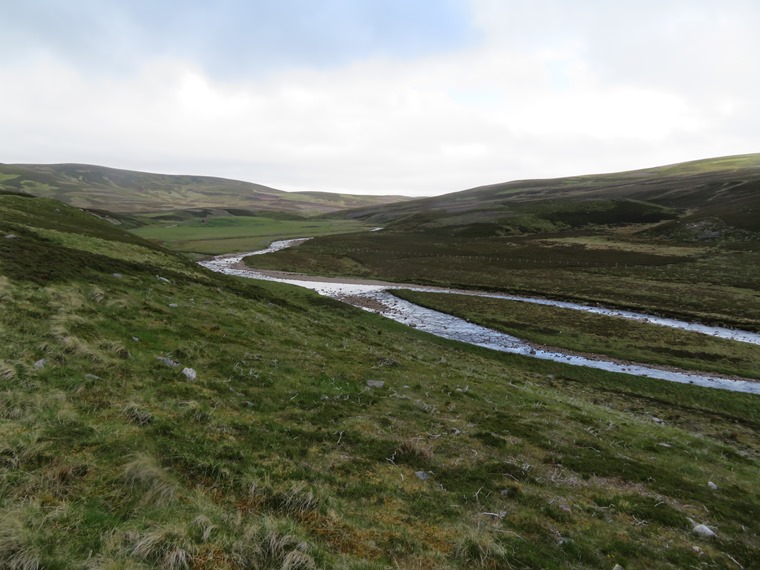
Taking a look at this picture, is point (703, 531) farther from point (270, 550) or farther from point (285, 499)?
point (270, 550)

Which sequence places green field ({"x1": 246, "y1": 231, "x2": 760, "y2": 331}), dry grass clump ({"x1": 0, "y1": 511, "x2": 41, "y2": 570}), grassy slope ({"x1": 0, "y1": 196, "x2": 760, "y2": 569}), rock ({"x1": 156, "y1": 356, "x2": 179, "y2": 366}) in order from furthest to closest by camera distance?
1. green field ({"x1": 246, "y1": 231, "x2": 760, "y2": 331})
2. rock ({"x1": 156, "y1": 356, "x2": 179, "y2": 366})
3. grassy slope ({"x1": 0, "y1": 196, "x2": 760, "y2": 569})
4. dry grass clump ({"x1": 0, "y1": 511, "x2": 41, "y2": 570})

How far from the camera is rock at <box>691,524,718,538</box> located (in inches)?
422

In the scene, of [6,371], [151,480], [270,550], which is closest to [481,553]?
[270,550]

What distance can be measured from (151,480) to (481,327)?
4418 centimetres

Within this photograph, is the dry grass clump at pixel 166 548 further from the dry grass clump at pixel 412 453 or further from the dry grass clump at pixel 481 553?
the dry grass clump at pixel 412 453

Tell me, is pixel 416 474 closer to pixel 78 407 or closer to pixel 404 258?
pixel 78 407

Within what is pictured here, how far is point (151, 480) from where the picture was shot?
831 cm

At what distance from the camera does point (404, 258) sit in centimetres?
9838

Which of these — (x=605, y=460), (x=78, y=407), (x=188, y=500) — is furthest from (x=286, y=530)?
(x=605, y=460)

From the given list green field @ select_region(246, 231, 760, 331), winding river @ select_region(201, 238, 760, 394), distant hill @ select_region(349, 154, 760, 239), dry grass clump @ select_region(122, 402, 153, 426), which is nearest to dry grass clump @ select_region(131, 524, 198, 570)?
dry grass clump @ select_region(122, 402, 153, 426)

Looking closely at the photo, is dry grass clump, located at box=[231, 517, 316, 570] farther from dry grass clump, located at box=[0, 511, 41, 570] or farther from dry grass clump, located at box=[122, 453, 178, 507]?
dry grass clump, located at box=[0, 511, 41, 570]

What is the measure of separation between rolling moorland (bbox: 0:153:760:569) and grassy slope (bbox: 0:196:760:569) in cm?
6

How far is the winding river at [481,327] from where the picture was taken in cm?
3559

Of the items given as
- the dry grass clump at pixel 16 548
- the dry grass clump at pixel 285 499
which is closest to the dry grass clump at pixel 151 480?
the dry grass clump at pixel 285 499
